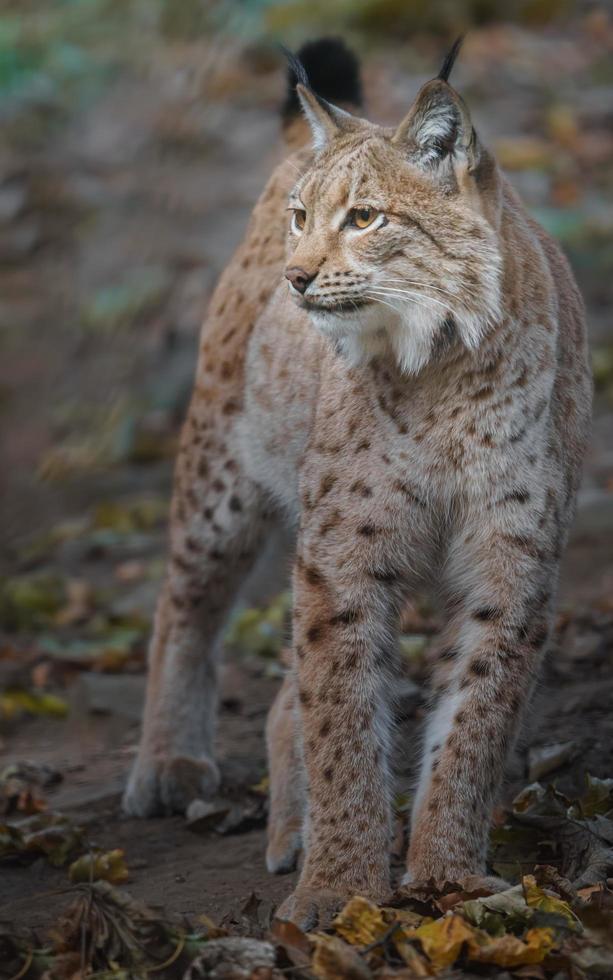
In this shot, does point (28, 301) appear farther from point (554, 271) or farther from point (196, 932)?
point (196, 932)

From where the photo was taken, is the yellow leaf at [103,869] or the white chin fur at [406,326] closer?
the white chin fur at [406,326]

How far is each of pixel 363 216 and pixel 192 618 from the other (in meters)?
1.90

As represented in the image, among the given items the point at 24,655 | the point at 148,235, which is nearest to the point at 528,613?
the point at 24,655

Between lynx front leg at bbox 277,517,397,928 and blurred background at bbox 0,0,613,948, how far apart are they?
43 cm

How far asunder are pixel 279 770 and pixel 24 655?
264 centimetres

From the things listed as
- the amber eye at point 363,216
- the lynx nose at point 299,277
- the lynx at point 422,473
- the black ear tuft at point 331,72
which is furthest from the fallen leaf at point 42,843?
the black ear tuft at point 331,72

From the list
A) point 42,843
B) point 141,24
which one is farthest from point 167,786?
point 141,24

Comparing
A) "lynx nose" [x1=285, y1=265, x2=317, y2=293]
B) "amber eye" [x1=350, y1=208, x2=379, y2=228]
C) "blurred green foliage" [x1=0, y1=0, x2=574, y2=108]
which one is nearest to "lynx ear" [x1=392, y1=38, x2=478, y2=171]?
"amber eye" [x1=350, y1=208, x2=379, y2=228]

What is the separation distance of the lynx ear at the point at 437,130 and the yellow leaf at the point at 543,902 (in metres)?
1.72

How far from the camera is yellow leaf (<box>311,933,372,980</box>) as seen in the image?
289 centimetres

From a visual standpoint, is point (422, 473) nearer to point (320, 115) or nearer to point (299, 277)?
point (299, 277)

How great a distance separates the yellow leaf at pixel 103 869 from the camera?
400cm

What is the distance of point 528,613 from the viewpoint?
3637mm

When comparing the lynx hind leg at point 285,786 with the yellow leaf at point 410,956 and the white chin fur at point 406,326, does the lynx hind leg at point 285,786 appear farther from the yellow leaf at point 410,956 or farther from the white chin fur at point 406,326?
the white chin fur at point 406,326
